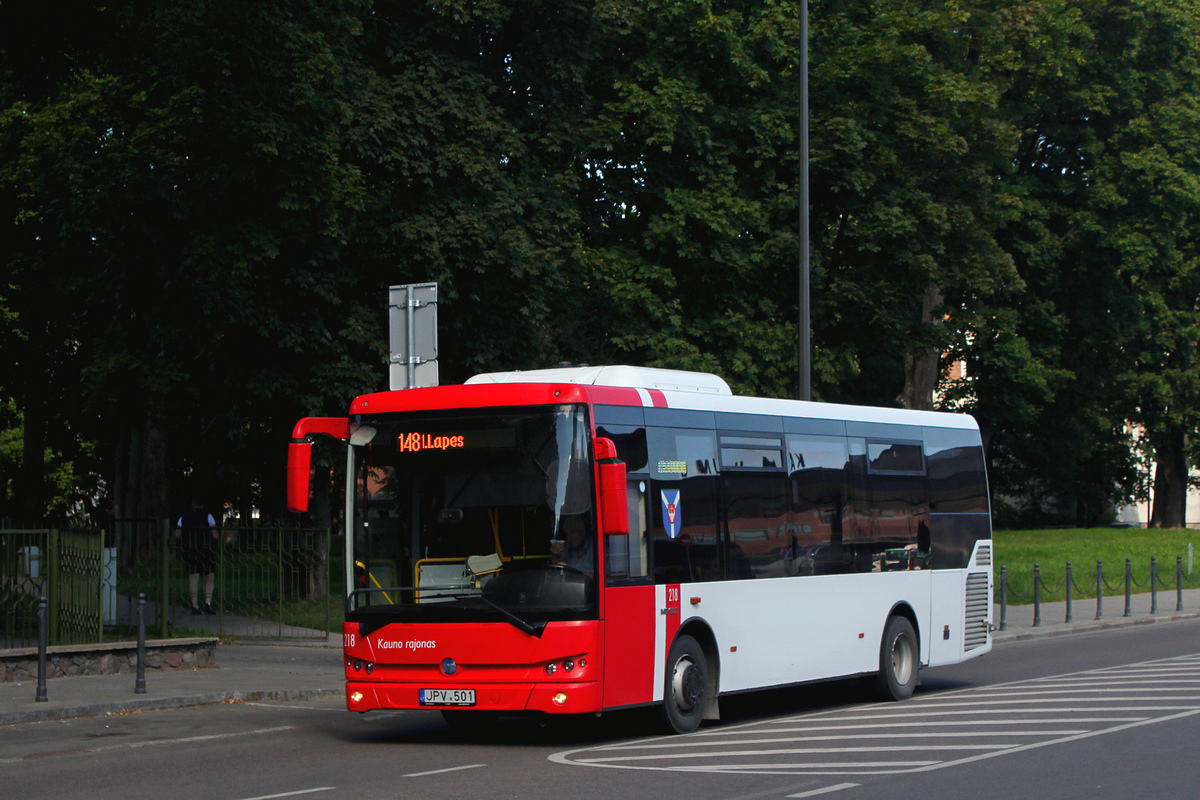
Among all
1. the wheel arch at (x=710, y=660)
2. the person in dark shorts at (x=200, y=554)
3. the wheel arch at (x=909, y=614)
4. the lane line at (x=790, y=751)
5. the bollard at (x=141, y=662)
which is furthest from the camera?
the person in dark shorts at (x=200, y=554)

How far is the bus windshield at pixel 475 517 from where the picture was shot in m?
11.0

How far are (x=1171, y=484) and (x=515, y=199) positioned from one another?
38.9 m

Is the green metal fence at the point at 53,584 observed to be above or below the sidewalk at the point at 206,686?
above

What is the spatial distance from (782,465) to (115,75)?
15055 mm

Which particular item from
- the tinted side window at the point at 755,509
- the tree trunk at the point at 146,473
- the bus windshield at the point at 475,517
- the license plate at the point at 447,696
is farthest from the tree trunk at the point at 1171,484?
the license plate at the point at 447,696

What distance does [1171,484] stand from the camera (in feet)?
178

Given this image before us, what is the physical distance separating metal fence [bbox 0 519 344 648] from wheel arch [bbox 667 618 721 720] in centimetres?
628

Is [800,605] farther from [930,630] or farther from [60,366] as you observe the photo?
[60,366]

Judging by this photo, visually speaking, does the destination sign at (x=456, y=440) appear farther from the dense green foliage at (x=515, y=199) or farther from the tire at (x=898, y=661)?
the dense green foliage at (x=515, y=199)

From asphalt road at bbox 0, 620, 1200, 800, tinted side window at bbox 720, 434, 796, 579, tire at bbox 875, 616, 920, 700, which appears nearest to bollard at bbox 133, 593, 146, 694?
asphalt road at bbox 0, 620, 1200, 800

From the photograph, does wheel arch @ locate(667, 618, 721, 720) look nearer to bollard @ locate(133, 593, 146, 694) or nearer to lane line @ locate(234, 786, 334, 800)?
lane line @ locate(234, 786, 334, 800)

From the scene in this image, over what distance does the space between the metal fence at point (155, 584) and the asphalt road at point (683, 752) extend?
A: 117 inches

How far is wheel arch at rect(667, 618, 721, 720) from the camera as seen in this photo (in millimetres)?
12227

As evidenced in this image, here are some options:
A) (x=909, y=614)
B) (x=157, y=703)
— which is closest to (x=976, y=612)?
(x=909, y=614)
